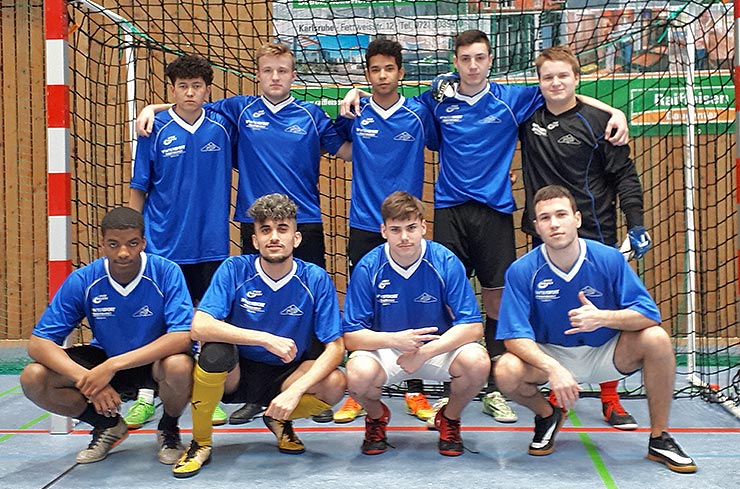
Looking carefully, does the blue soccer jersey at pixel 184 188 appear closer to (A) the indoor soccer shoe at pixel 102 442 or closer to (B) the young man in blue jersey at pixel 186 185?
(B) the young man in blue jersey at pixel 186 185

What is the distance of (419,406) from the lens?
3611 mm

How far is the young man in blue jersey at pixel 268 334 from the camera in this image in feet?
8.91

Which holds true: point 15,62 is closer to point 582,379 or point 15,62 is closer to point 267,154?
point 267,154

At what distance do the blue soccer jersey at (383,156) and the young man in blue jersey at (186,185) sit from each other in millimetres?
683

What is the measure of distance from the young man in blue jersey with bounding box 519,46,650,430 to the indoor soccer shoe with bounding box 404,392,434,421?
869 mm

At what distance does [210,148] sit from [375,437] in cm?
163

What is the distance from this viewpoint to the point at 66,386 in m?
2.83

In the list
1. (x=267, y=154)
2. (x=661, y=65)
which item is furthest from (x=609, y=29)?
(x=267, y=154)

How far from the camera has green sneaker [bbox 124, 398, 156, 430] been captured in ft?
11.2

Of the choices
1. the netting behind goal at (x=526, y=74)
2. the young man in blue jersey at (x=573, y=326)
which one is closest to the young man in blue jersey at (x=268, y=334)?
the young man in blue jersey at (x=573, y=326)

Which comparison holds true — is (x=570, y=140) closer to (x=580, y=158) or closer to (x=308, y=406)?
(x=580, y=158)

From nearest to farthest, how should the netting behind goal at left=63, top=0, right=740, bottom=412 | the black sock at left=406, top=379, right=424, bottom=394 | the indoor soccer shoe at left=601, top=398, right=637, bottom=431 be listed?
the indoor soccer shoe at left=601, top=398, right=637, bottom=431, the black sock at left=406, top=379, right=424, bottom=394, the netting behind goal at left=63, top=0, right=740, bottom=412

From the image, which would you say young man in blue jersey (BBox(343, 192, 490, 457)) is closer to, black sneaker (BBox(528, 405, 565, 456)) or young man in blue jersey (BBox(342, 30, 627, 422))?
black sneaker (BBox(528, 405, 565, 456))

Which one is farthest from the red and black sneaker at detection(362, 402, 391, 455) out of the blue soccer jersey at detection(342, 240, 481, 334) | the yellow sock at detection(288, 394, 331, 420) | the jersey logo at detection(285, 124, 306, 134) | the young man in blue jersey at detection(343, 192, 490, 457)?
the jersey logo at detection(285, 124, 306, 134)
